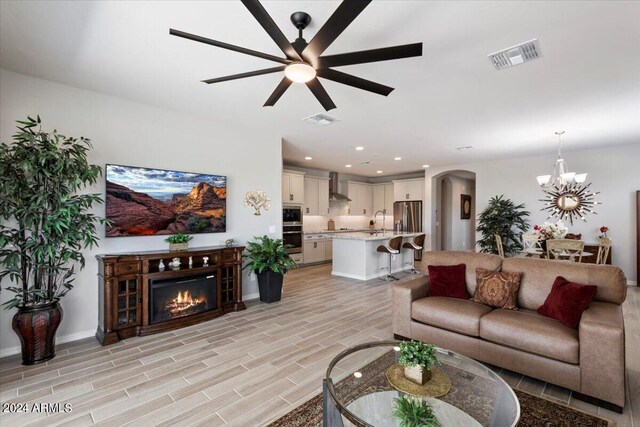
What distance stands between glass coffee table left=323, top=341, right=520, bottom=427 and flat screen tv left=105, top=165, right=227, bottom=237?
3028mm

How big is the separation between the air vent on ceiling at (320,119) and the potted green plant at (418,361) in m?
3.30

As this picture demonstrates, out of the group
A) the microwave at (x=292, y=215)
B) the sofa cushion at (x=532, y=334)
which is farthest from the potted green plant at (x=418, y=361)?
the microwave at (x=292, y=215)

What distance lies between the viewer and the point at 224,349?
10.3 feet

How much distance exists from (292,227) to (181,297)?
4218 millimetres

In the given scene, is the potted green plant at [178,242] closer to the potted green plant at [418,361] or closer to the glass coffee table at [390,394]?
the glass coffee table at [390,394]

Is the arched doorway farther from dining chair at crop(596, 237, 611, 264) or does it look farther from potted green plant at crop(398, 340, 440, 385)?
potted green plant at crop(398, 340, 440, 385)

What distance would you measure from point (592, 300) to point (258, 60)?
378cm

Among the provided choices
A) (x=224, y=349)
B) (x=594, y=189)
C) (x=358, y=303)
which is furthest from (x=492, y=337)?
(x=594, y=189)

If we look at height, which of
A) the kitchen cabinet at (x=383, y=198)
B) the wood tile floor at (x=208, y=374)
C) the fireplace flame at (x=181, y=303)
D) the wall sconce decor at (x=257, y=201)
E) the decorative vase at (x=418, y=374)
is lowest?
the wood tile floor at (x=208, y=374)

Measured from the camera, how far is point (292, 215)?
7.84m

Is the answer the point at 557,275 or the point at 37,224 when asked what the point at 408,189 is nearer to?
the point at 557,275

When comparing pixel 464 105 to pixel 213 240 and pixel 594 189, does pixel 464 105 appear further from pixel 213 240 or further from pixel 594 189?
pixel 594 189

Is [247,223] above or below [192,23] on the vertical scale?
below

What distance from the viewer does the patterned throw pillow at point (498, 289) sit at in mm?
2978
